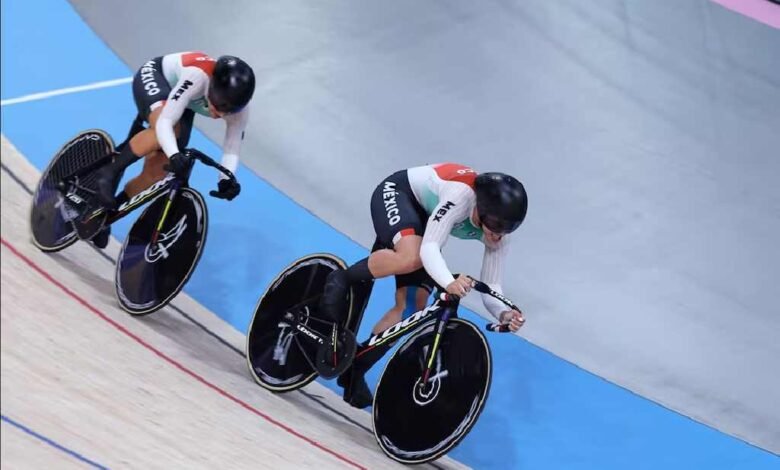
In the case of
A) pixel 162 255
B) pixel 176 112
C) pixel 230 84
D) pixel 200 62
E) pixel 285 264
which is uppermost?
pixel 230 84

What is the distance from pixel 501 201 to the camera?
4133 millimetres

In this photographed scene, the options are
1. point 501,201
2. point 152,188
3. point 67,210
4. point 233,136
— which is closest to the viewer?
point 501,201

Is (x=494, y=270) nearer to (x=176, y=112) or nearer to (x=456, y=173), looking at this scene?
(x=456, y=173)

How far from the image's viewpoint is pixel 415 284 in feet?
15.5

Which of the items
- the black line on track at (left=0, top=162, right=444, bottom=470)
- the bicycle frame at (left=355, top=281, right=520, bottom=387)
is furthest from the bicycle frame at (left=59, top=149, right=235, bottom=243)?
the bicycle frame at (left=355, top=281, right=520, bottom=387)

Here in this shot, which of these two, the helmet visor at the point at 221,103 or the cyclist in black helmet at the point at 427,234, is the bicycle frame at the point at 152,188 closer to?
the helmet visor at the point at 221,103

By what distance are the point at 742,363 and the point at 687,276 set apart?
744 mm

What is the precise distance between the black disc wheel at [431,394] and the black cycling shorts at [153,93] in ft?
5.16

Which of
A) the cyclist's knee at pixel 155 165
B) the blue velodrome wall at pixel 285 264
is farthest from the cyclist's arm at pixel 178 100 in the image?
the blue velodrome wall at pixel 285 264

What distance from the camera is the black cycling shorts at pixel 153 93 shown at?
5141 millimetres

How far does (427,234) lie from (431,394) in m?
0.67

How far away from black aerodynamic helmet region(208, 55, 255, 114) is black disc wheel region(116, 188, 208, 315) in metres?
0.45

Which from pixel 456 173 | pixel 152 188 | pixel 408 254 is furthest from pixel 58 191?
pixel 456 173

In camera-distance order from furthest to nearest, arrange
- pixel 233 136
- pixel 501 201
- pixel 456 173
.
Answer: pixel 233 136 → pixel 456 173 → pixel 501 201
